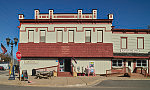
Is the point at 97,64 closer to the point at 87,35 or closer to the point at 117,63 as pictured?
the point at 117,63

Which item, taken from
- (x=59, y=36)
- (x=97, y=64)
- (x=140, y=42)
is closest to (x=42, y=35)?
(x=59, y=36)

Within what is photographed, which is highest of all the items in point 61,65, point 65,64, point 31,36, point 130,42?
point 31,36

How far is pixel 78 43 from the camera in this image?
2273 centimetres

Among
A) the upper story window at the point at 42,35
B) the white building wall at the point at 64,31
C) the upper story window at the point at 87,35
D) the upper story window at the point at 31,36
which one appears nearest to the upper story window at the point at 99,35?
the white building wall at the point at 64,31

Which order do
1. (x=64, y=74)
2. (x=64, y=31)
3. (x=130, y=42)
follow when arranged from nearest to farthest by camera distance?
(x=64, y=74), (x=64, y=31), (x=130, y=42)

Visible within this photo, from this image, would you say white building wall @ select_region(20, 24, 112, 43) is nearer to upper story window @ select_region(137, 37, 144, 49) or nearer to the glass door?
the glass door

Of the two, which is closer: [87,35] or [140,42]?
[87,35]

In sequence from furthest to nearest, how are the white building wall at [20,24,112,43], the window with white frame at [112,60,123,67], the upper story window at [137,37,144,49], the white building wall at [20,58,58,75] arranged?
the upper story window at [137,37,144,49] < the window with white frame at [112,60,123,67] < the white building wall at [20,24,112,43] < the white building wall at [20,58,58,75]

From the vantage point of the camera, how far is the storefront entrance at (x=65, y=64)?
23.2 m

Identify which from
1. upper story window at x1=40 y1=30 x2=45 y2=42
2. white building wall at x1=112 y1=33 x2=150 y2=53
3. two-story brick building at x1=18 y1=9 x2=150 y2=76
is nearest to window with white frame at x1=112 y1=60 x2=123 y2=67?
two-story brick building at x1=18 y1=9 x2=150 y2=76

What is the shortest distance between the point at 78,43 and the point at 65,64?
367 cm

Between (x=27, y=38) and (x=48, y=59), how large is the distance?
4.27m

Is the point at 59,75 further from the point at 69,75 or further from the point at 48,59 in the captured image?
the point at 48,59

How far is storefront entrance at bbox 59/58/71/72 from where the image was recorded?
23.2 m
